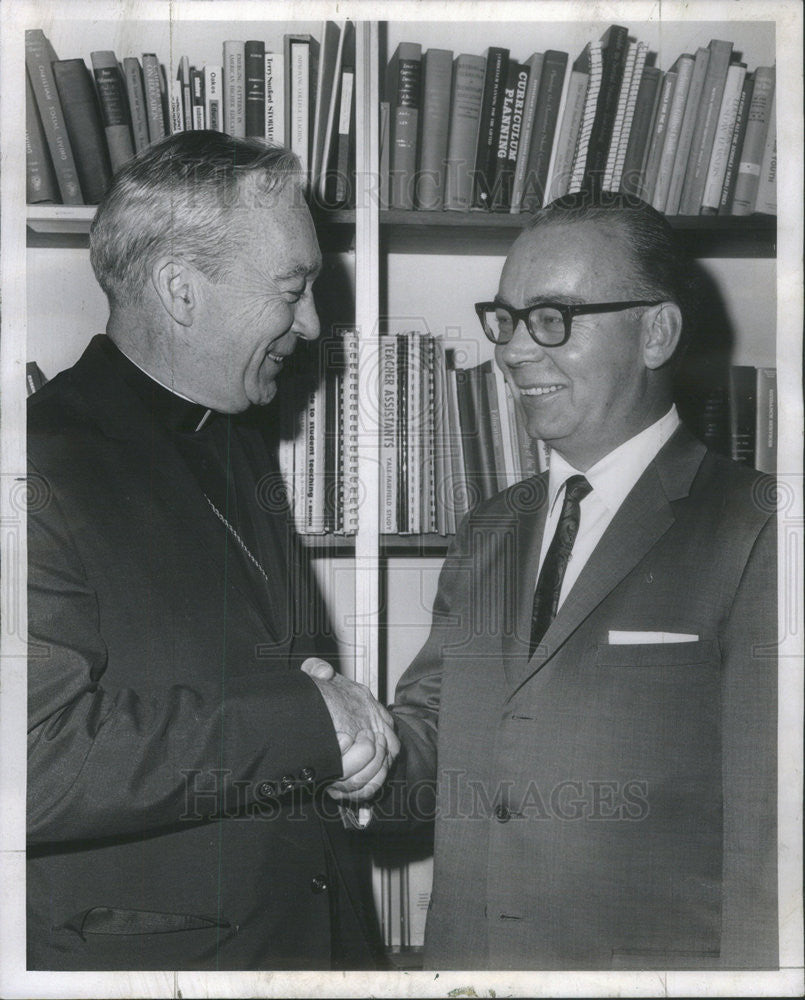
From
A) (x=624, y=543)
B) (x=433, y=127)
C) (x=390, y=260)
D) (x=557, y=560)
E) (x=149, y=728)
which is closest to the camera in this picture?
(x=149, y=728)

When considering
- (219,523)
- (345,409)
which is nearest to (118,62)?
(345,409)

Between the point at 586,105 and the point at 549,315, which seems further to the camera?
the point at 586,105

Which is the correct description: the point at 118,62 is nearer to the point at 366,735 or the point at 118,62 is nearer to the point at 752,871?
the point at 366,735

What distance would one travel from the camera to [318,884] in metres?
1.34

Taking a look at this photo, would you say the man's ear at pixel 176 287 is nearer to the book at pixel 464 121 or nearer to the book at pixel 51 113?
the book at pixel 51 113

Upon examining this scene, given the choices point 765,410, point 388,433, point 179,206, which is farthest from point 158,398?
point 765,410

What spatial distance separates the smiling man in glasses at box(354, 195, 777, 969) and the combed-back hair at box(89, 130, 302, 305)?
1.49 feet

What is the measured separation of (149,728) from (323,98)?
1.09 meters

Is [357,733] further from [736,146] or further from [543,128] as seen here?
[736,146]

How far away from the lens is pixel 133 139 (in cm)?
147

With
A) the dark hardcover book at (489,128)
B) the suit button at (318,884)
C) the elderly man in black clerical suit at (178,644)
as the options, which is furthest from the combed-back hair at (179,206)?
the suit button at (318,884)

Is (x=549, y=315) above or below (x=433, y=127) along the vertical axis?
below

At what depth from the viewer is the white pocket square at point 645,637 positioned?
127 cm

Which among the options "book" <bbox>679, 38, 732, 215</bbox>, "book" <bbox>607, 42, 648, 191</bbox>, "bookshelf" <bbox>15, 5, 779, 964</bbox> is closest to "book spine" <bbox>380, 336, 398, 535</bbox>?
"bookshelf" <bbox>15, 5, 779, 964</bbox>
